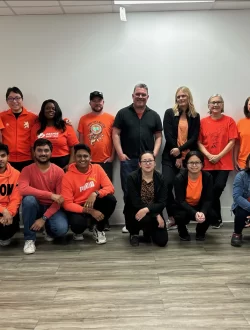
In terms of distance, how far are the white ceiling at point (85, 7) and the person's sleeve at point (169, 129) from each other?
1277 millimetres

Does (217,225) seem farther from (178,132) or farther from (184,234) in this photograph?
(178,132)

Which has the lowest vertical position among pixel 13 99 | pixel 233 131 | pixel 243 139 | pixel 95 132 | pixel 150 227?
pixel 150 227

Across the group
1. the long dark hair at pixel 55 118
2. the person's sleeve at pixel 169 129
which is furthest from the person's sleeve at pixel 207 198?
the long dark hair at pixel 55 118

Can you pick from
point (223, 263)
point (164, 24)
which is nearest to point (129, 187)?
point (223, 263)

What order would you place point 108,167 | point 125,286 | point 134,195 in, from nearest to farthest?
1. point 125,286
2. point 134,195
3. point 108,167

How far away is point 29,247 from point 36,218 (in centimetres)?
28

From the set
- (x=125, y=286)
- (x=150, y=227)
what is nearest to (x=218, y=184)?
(x=150, y=227)

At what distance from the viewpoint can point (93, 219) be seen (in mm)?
3391

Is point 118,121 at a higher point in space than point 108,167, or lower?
higher

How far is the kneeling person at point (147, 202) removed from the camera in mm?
3225

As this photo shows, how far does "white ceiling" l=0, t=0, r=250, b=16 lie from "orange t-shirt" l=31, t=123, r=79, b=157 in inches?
53.9

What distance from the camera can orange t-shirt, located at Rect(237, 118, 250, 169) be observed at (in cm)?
393

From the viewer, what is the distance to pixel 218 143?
154 inches

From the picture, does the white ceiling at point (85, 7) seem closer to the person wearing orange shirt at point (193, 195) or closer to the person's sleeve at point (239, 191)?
the person wearing orange shirt at point (193, 195)
